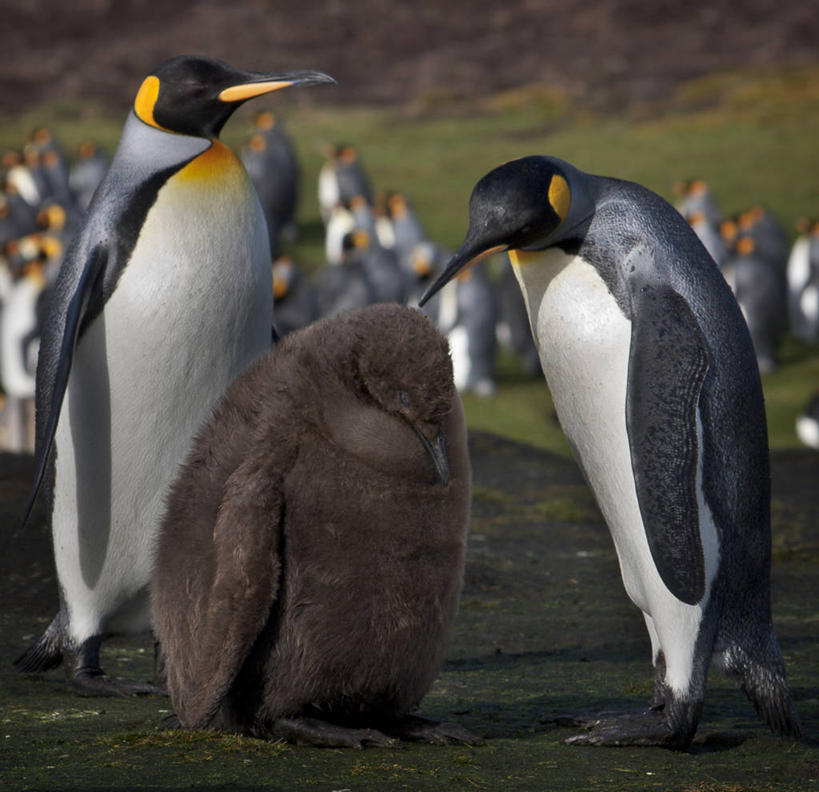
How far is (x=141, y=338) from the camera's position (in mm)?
4027

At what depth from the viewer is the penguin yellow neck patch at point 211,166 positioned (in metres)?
4.14

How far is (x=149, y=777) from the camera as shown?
2.75 meters

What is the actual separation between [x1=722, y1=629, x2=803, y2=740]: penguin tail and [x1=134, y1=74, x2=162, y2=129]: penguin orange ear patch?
227 cm

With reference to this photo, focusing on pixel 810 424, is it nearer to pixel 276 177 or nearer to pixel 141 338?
pixel 141 338

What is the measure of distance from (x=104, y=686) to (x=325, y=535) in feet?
4.46

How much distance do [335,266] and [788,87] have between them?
18.6 meters

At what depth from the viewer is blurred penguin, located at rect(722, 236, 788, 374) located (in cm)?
1464

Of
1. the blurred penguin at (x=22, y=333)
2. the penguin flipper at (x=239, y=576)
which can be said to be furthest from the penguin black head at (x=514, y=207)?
the blurred penguin at (x=22, y=333)

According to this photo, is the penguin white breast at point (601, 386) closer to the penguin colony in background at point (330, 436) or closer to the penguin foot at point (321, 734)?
the penguin colony in background at point (330, 436)

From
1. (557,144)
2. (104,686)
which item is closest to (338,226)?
(557,144)

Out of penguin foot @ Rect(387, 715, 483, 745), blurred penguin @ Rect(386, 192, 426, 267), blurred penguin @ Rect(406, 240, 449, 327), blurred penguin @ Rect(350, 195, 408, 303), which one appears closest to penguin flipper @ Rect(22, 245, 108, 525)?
penguin foot @ Rect(387, 715, 483, 745)

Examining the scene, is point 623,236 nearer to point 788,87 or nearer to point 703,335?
point 703,335

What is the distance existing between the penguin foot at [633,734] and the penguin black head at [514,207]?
42.7 inches

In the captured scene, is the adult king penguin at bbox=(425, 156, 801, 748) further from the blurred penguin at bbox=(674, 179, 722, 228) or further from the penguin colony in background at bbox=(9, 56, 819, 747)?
the blurred penguin at bbox=(674, 179, 722, 228)
